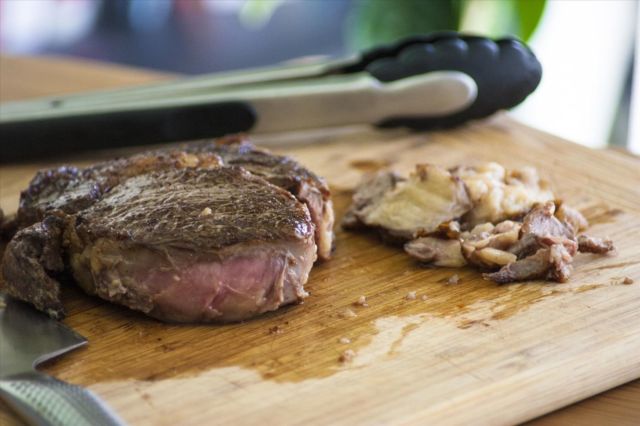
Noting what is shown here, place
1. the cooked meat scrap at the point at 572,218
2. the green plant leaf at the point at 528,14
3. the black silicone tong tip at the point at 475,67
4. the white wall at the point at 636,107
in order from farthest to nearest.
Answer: the white wall at the point at 636,107, the green plant leaf at the point at 528,14, the black silicone tong tip at the point at 475,67, the cooked meat scrap at the point at 572,218

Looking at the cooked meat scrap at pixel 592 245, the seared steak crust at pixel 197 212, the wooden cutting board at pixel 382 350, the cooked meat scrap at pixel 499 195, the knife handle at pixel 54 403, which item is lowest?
the wooden cutting board at pixel 382 350

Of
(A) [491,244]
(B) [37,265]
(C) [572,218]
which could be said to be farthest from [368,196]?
(B) [37,265]

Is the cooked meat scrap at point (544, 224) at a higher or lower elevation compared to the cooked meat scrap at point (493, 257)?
higher

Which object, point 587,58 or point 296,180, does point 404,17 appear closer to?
point 587,58

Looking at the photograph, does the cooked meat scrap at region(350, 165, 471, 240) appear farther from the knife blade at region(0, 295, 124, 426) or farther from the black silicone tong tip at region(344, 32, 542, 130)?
the knife blade at region(0, 295, 124, 426)

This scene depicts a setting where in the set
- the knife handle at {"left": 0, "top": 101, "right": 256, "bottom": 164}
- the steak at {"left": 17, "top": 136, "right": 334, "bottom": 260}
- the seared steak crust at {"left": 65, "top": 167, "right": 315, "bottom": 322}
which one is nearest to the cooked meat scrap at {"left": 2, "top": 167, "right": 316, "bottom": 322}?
the seared steak crust at {"left": 65, "top": 167, "right": 315, "bottom": 322}

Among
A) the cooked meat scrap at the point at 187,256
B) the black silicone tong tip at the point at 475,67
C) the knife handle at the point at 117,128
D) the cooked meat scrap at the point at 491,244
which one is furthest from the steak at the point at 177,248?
the black silicone tong tip at the point at 475,67

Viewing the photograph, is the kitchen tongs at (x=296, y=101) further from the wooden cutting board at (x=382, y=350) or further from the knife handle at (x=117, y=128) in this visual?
the wooden cutting board at (x=382, y=350)
